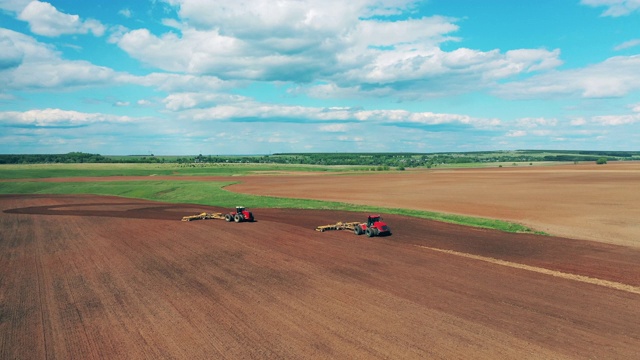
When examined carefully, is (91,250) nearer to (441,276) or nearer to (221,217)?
(221,217)

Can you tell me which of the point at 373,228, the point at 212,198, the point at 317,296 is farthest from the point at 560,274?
the point at 212,198

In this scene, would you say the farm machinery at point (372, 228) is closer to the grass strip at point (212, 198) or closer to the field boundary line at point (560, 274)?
the field boundary line at point (560, 274)

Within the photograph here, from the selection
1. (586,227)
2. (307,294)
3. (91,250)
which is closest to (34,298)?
(91,250)

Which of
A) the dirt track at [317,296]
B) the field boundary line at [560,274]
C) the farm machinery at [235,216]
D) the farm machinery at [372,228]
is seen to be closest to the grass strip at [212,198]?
the dirt track at [317,296]

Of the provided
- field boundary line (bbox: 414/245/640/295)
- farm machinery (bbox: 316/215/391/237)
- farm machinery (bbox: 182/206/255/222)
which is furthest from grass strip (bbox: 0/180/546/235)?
farm machinery (bbox: 182/206/255/222)

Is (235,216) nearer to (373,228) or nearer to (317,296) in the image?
(373,228)

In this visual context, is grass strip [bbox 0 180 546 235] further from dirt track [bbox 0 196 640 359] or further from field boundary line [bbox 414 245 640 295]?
field boundary line [bbox 414 245 640 295]
